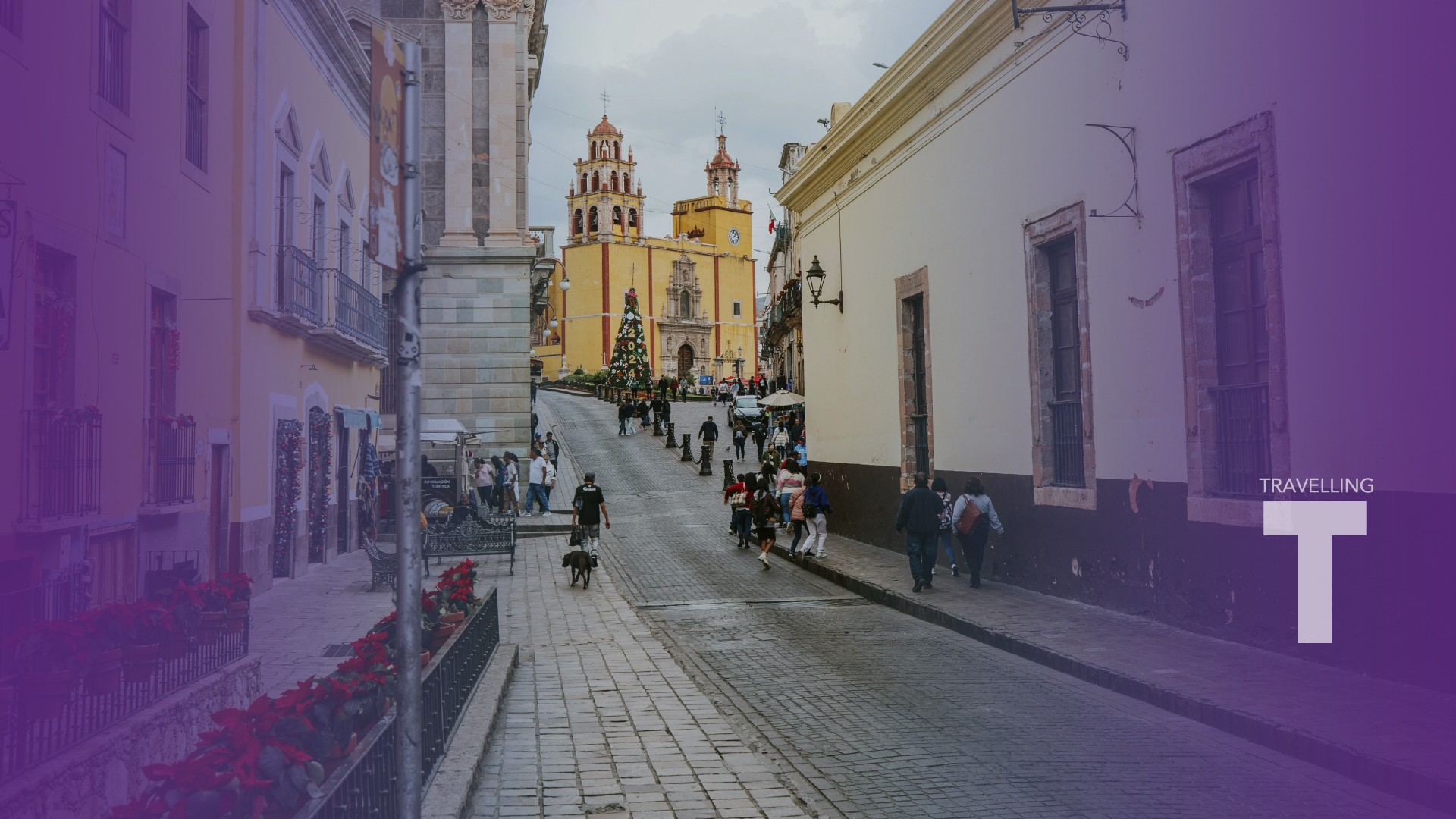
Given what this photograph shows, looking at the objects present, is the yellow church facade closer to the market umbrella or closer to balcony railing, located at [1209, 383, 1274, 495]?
the market umbrella

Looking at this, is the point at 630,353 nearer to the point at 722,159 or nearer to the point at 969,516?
the point at 722,159

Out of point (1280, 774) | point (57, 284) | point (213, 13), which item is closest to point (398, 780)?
point (1280, 774)

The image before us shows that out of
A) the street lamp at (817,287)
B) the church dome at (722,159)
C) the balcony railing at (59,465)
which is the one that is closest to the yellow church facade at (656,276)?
the church dome at (722,159)

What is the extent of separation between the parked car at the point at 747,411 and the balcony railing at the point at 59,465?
110 feet

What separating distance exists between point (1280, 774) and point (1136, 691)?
198 centimetres

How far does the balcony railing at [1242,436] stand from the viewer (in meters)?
9.33

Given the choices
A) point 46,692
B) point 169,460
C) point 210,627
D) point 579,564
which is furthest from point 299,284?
point 46,692

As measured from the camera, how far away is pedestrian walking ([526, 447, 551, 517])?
26125 millimetres

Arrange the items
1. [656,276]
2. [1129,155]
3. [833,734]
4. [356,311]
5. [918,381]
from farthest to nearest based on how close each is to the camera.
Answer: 1. [656,276]
2. [356,311]
3. [918,381]
4. [1129,155]
5. [833,734]

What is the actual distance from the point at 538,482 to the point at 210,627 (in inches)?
728

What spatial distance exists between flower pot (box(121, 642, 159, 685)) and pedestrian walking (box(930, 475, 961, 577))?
9.35 metres

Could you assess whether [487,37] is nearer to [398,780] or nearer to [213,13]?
[213,13]

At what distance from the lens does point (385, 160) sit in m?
3.58

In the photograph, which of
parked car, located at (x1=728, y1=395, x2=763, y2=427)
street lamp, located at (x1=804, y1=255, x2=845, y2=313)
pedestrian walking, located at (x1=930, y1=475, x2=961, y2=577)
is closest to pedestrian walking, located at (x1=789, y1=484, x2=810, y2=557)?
pedestrian walking, located at (x1=930, y1=475, x2=961, y2=577)
